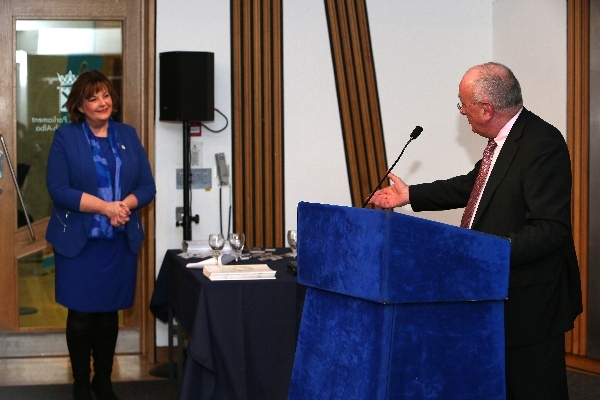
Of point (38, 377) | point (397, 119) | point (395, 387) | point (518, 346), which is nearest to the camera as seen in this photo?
point (395, 387)

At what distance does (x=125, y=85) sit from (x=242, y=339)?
257 centimetres

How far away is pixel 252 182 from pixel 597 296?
239cm

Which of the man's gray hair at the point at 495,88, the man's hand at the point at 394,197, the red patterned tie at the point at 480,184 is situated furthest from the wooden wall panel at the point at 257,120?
the man's gray hair at the point at 495,88

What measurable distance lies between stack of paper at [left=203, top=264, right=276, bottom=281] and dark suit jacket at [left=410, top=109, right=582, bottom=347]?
1.45 m

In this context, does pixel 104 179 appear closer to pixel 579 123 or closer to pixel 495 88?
pixel 495 88

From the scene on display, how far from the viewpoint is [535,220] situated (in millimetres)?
2457

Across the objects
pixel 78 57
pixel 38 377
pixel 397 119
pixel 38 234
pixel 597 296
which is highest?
pixel 78 57

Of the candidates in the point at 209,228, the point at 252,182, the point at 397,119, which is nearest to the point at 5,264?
the point at 209,228

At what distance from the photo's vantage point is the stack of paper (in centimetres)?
377

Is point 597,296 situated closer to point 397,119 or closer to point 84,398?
point 397,119

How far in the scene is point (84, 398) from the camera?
4.25 meters

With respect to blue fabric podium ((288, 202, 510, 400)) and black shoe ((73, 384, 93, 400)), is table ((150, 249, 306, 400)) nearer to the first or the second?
black shoe ((73, 384, 93, 400))

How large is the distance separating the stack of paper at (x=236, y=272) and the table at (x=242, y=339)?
0.04 metres

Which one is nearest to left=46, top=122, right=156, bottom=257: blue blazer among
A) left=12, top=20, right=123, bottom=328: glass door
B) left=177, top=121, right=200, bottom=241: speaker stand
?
left=177, top=121, right=200, bottom=241: speaker stand
